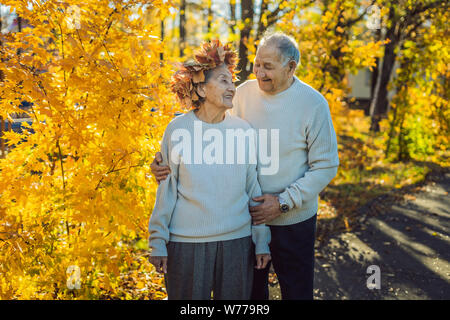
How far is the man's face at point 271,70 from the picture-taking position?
231 centimetres

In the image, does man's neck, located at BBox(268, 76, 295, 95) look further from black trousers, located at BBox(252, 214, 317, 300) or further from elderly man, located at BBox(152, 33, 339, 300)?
black trousers, located at BBox(252, 214, 317, 300)

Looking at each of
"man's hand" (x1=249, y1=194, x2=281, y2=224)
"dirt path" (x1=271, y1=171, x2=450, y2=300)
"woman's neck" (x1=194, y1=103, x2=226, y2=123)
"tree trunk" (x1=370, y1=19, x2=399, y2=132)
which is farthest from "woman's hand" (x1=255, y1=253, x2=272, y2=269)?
"tree trunk" (x1=370, y1=19, x2=399, y2=132)

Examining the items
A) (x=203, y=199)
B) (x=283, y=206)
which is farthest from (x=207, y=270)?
(x=283, y=206)

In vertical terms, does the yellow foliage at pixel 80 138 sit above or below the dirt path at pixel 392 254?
above

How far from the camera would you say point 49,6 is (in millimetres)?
2527

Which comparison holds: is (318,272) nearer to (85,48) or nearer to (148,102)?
(148,102)

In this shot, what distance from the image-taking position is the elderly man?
2.32 m

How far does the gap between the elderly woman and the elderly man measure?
0.14 meters

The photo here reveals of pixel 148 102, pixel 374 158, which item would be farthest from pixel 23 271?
pixel 374 158

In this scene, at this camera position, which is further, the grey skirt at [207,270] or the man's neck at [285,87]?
the man's neck at [285,87]

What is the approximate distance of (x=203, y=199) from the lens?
2.13m

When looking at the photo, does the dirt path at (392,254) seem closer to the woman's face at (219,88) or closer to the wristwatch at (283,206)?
the wristwatch at (283,206)

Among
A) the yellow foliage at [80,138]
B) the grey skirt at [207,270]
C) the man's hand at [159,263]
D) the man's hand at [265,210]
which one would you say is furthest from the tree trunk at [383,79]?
the man's hand at [159,263]

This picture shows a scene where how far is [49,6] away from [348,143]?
10.4m
